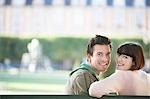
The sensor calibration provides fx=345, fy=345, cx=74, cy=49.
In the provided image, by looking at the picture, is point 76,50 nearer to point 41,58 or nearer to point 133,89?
point 41,58

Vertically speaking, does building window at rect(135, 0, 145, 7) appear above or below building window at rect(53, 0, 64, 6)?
below

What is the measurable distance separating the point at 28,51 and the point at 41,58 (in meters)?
0.11

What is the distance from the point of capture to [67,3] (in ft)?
8.55

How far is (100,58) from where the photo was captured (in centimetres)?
256

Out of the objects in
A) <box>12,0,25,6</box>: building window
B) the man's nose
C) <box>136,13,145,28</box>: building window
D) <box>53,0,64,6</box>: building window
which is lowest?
the man's nose

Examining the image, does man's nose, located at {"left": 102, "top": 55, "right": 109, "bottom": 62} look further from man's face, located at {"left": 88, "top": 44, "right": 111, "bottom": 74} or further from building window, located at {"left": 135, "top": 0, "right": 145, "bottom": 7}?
building window, located at {"left": 135, "top": 0, "right": 145, "bottom": 7}

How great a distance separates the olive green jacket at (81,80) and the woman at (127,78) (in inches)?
1.6

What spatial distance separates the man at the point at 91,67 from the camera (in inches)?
98.9

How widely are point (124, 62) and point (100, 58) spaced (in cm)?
18

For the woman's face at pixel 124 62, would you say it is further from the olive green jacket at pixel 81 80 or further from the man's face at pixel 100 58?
the olive green jacket at pixel 81 80

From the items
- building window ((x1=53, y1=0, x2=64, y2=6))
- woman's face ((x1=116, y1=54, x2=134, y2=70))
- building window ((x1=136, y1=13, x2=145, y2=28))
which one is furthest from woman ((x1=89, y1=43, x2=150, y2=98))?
building window ((x1=53, y1=0, x2=64, y2=6))

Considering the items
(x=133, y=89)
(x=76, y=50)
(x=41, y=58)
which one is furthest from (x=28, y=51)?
(x=133, y=89)

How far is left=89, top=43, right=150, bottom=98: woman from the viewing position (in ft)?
8.25

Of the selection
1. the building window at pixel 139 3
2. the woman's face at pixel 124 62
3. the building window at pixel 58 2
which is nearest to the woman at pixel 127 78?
the woman's face at pixel 124 62
